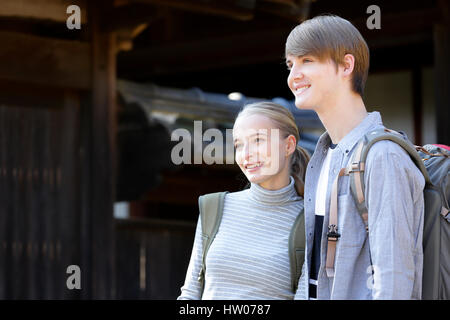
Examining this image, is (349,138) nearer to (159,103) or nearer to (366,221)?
(366,221)

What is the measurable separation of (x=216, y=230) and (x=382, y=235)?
764mm

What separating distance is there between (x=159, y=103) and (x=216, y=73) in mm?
1824

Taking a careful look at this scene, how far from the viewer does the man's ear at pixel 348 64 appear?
8.98 ft

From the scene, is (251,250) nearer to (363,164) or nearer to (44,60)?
(363,164)

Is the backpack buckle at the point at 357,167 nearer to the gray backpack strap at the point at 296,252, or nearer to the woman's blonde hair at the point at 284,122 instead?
the gray backpack strap at the point at 296,252

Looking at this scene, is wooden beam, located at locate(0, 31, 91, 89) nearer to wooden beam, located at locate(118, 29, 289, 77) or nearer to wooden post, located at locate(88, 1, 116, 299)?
wooden post, located at locate(88, 1, 116, 299)

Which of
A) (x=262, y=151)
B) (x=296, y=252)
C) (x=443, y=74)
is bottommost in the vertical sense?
(x=296, y=252)

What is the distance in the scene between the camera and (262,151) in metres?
3.03

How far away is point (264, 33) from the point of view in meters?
8.07

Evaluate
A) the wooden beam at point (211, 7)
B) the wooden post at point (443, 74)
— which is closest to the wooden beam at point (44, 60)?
the wooden beam at point (211, 7)

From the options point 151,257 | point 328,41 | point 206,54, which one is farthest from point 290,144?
point 206,54

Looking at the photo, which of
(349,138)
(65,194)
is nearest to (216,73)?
(65,194)
